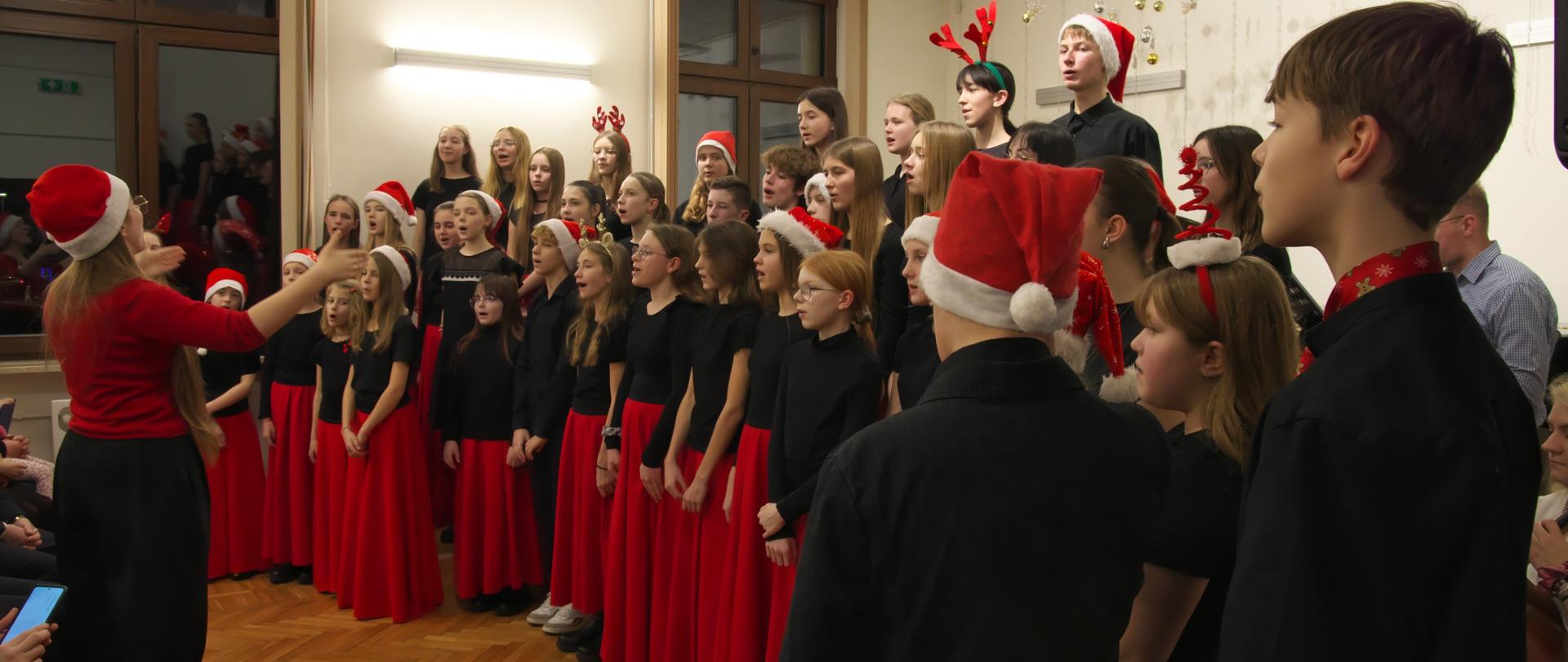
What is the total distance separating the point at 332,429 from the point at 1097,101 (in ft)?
10.6

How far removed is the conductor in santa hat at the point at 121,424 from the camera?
258cm

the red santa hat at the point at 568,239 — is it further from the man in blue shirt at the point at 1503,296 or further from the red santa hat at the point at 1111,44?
the man in blue shirt at the point at 1503,296

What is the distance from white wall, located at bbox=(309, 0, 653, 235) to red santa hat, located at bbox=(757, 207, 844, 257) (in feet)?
12.5

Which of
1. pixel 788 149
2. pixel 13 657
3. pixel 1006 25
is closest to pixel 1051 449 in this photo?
pixel 13 657

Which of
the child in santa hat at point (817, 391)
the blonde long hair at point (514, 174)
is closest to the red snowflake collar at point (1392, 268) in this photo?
the child in santa hat at point (817, 391)

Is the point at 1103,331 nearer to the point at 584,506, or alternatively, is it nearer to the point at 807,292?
the point at 807,292

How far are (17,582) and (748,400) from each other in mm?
2074

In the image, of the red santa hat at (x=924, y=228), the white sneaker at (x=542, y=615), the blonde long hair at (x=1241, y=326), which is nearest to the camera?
the blonde long hair at (x=1241, y=326)

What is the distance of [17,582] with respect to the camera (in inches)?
A: 124

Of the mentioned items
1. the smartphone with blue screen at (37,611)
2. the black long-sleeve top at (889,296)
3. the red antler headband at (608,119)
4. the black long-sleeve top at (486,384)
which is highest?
the red antler headband at (608,119)

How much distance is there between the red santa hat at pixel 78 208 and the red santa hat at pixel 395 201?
285 cm

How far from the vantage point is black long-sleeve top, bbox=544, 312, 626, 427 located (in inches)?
155

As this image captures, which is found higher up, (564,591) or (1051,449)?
(1051,449)

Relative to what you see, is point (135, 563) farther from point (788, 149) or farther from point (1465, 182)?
point (1465, 182)
